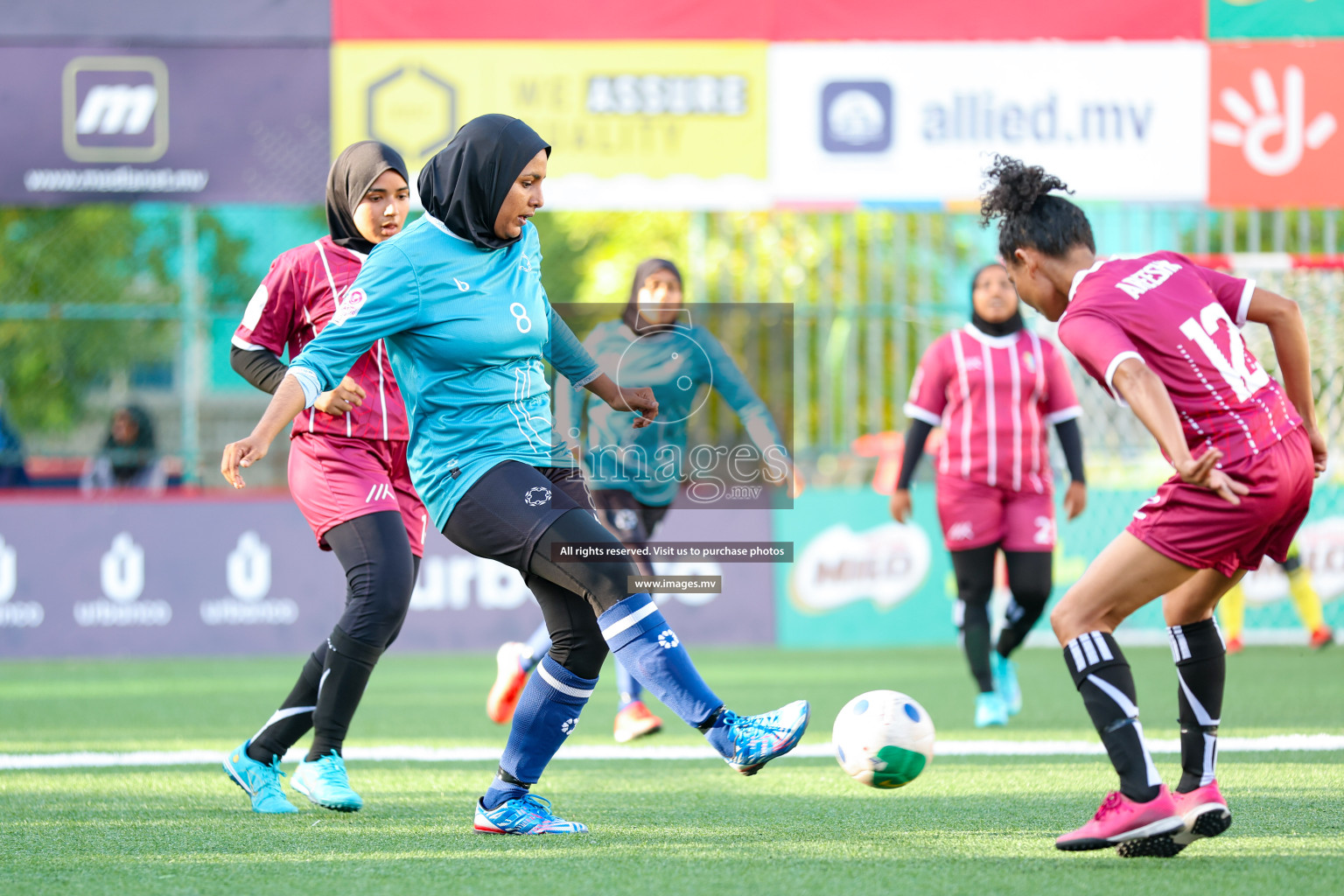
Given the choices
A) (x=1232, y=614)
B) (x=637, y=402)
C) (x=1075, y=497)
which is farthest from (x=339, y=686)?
(x=1232, y=614)

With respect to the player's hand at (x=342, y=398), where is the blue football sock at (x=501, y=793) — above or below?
below

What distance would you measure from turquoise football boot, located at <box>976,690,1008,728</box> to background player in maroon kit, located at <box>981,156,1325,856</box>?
9.19 feet

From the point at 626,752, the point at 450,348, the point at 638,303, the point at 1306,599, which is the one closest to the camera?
the point at 450,348

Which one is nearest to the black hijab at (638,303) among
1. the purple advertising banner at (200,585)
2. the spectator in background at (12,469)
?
the purple advertising banner at (200,585)

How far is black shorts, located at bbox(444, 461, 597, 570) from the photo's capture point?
416cm

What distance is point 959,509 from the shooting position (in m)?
7.55

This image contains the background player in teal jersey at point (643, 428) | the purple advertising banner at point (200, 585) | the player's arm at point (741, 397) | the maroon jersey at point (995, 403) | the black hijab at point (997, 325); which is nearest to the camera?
the player's arm at point (741, 397)

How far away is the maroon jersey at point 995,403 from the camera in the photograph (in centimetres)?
756

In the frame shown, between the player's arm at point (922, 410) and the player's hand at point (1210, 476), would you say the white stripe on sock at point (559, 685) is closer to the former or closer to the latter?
the player's hand at point (1210, 476)

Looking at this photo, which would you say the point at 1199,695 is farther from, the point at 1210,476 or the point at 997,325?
the point at 997,325

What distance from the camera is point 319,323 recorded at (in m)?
5.17

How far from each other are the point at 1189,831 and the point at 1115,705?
41cm

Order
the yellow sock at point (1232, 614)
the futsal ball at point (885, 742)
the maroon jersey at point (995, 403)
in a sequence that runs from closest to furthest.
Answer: the futsal ball at point (885, 742) → the maroon jersey at point (995, 403) → the yellow sock at point (1232, 614)

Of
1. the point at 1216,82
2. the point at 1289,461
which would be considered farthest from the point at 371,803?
the point at 1216,82
